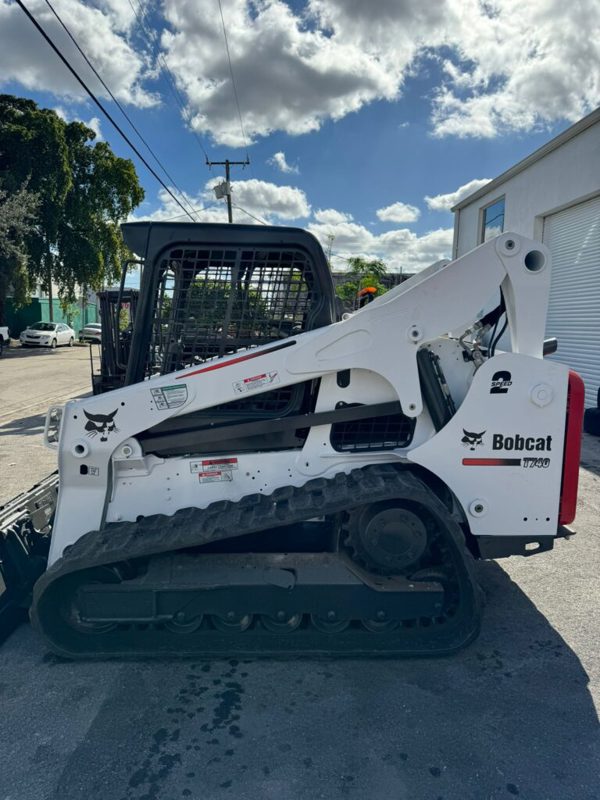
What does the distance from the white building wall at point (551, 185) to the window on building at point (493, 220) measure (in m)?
0.24

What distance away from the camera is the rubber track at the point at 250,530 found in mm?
2854

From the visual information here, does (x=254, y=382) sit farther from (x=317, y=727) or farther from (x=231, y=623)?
(x=317, y=727)

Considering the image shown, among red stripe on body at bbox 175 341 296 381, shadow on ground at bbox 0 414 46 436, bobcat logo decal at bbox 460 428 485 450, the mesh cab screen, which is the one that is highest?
the mesh cab screen

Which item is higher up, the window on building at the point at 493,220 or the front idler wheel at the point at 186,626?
the window on building at the point at 493,220

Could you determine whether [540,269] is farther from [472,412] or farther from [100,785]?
[100,785]

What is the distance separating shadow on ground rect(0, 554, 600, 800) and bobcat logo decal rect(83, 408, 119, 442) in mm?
1275

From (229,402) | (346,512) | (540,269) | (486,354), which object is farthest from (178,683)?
(540,269)

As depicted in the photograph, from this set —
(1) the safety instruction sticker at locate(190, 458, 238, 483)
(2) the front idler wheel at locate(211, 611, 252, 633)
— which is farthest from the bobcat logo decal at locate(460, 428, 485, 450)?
(2) the front idler wheel at locate(211, 611, 252, 633)

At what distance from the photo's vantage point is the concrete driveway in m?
2.28

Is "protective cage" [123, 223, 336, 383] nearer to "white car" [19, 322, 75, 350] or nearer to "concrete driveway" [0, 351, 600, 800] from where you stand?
"concrete driveway" [0, 351, 600, 800]

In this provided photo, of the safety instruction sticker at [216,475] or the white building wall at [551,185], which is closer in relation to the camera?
the safety instruction sticker at [216,475]

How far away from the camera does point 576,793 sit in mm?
2236

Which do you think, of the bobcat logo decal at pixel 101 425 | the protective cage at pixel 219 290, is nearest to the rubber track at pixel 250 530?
the bobcat logo decal at pixel 101 425

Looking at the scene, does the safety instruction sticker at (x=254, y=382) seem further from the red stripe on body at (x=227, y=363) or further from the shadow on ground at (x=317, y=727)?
the shadow on ground at (x=317, y=727)
